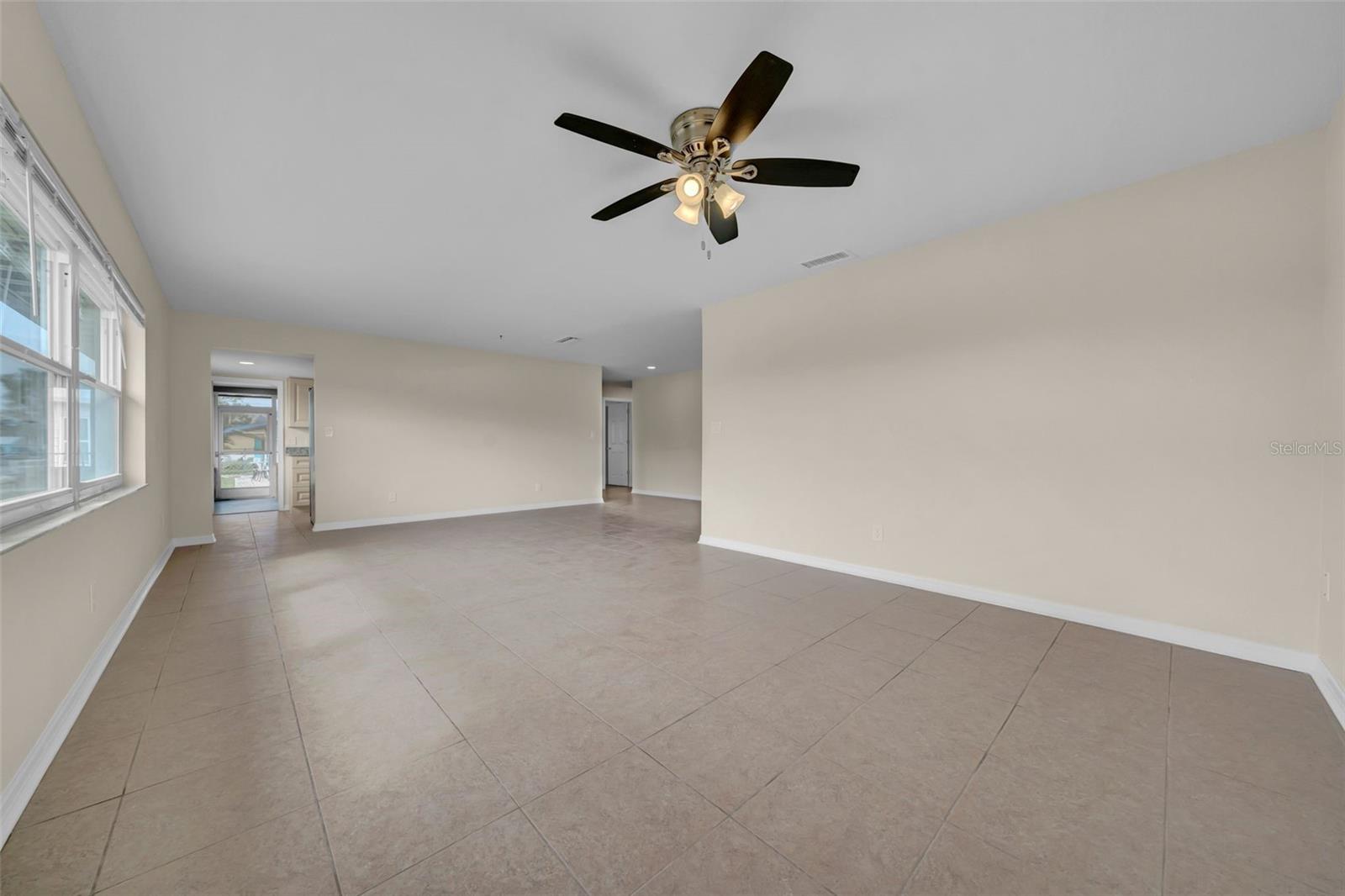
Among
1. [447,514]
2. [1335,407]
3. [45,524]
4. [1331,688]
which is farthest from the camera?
[447,514]

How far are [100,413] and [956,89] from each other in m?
4.76

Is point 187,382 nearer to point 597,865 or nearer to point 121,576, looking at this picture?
point 121,576

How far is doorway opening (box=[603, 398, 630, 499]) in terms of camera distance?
35.9 ft

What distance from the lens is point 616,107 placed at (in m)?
2.10

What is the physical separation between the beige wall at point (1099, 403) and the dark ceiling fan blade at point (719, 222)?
176 centimetres

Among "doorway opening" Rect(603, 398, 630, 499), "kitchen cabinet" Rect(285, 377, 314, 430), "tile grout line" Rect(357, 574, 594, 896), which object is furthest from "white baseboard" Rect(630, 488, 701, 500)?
"tile grout line" Rect(357, 574, 594, 896)

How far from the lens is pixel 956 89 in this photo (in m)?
2.01

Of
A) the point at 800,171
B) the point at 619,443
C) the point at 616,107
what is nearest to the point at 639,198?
the point at 616,107

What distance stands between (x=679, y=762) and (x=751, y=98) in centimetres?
229

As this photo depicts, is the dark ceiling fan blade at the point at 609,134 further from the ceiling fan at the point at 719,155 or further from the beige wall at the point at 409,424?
Answer: the beige wall at the point at 409,424

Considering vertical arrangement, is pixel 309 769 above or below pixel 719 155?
below

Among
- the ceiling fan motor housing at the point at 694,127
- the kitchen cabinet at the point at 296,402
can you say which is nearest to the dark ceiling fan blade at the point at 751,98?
the ceiling fan motor housing at the point at 694,127

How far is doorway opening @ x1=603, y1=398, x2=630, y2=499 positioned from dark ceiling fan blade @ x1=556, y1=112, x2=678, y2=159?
8.84 meters

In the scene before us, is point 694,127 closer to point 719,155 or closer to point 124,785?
point 719,155
